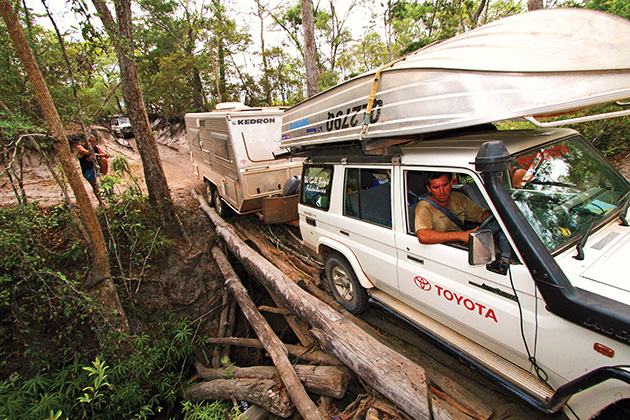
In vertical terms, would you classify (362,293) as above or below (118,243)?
below

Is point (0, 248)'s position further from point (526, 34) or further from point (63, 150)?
point (526, 34)

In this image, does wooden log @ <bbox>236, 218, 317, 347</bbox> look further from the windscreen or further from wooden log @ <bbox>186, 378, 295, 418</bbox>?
the windscreen

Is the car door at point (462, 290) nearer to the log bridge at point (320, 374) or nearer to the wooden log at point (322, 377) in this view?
the log bridge at point (320, 374)

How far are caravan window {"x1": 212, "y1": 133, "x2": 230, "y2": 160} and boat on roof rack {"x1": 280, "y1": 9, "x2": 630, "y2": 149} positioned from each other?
4275 mm

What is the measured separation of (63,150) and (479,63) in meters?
4.85

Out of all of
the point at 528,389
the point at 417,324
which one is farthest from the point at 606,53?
the point at 417,324

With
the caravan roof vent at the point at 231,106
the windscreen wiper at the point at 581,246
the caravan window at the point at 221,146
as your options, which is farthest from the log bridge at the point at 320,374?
the caravan roof vent at the point at 231,106

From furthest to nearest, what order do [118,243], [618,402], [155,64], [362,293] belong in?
[155,64] → [118,243] → [362,293] → [618,402]

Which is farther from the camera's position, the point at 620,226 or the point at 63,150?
the point at 63,150

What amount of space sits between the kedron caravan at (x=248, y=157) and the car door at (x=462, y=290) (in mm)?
4023

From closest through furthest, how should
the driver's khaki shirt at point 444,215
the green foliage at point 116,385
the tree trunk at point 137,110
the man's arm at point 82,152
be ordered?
the driver's khaki shirt at point 444,215 → the green foliage at point 116,385 → the tree trunk at point 137,110 → the man's arm at point 82,152

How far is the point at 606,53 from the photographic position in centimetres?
180

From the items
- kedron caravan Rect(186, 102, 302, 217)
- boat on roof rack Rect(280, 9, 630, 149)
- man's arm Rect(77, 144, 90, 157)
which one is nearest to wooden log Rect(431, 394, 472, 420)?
boat on roof rack Rect(280, 9, 630, 149)

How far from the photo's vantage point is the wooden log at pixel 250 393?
3.00 meters
